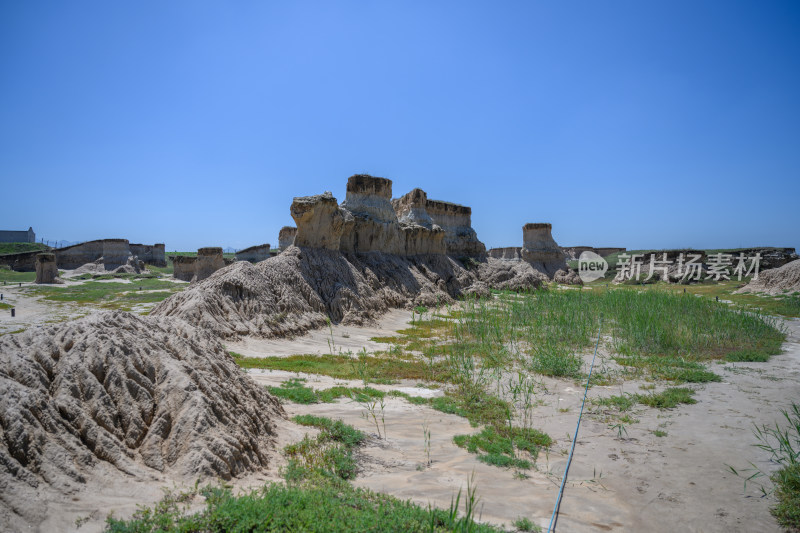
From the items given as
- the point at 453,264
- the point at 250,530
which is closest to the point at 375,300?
the point at 453,264

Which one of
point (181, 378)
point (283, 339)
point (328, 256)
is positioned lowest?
point (283, 339)

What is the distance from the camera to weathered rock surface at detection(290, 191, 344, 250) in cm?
2050

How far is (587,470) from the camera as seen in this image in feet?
17.9

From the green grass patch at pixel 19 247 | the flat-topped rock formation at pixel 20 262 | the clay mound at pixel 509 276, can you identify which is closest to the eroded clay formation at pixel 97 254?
the flat-topped rock formation at pixel 20 262

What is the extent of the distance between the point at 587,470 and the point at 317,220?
58.1 feet

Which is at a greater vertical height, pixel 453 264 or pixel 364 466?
pixel 453 264

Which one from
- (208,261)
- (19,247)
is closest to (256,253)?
(208,261)

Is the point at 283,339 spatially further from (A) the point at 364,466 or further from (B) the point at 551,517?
(B) the point at 551,517

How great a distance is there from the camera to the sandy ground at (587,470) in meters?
4.18

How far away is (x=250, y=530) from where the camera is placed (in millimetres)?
3338

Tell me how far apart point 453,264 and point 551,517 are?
3183 cm

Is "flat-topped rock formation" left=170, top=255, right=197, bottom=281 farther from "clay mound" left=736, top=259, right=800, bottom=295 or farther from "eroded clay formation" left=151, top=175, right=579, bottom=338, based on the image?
"clay mound" left=736, top=259, right=800, bottom=295

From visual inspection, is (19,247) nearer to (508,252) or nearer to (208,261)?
(208,261)

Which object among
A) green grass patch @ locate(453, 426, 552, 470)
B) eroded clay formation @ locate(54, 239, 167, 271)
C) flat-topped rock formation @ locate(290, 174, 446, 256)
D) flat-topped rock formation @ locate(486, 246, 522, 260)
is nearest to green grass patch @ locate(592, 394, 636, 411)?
green grass patch @ locate(453, 426, 552, 470)
